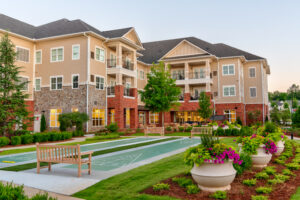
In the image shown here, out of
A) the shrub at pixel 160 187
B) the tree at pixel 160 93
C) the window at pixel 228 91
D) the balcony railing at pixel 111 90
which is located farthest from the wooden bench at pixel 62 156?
the window at pixel 228 91

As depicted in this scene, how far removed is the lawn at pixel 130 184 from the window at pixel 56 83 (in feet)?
70.5

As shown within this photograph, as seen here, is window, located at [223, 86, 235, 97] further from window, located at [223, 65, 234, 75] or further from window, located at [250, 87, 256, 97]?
window, located at [250, 87, 256, 97]

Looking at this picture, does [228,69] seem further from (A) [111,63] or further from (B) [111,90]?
(B) [111,90]

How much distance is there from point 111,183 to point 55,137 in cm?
1341

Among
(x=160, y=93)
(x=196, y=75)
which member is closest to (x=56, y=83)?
(x=160, y=93)

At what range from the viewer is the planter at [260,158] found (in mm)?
7113

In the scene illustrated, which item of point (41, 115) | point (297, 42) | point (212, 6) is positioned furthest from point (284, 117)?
point (41, 115)

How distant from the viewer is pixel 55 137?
58.8 ft

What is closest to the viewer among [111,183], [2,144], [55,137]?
[111,183]

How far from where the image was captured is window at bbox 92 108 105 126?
1015 inches

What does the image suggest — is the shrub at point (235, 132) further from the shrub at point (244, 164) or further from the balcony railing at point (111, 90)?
the shrub at point (244, 164)

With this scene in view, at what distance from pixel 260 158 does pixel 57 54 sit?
24.9 metres

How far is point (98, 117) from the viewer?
26250 millimetres

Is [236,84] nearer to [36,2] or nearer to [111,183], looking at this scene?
[36,2]
